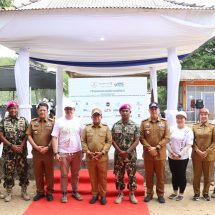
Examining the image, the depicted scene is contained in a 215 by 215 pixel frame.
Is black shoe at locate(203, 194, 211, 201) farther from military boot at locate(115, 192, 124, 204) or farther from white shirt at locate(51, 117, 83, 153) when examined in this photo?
white shirt at locate(51, 117, 83, 153)

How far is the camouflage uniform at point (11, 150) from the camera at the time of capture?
19.0ft

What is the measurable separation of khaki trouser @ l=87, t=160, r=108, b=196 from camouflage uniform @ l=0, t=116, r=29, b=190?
1.07 m

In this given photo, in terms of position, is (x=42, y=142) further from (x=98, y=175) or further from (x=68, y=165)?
(x=98, y=175)

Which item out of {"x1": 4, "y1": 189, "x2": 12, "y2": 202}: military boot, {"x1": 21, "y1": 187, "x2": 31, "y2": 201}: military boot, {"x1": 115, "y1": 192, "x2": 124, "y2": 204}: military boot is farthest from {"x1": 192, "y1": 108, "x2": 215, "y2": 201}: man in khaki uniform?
{"x1": 4, "y1": 189, "x2": 12, "y2": 202}: military boot

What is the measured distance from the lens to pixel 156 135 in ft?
18.8

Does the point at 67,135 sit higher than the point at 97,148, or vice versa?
the point at 67,135

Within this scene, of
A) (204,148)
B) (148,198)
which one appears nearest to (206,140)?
(204,148)

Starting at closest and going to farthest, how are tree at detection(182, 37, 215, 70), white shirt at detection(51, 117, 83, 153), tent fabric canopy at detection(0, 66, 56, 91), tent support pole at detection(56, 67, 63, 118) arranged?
white shirt at detection(51, 117, 83, 153)
tent support pole at detection(56, 67, 63, 118)
tent fabric canopy at detection(0, 66, 56, 91)
tree at detection(182, 37, 215, 70)

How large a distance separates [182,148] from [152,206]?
99 centimetres

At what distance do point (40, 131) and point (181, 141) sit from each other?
216 cm

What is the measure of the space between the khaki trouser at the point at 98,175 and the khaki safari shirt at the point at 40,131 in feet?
2.42

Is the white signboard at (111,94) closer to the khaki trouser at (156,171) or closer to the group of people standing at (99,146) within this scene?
the group of people standing at (99,146)

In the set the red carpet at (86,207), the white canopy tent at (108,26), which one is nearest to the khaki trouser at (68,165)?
the red carpet at (86,207)

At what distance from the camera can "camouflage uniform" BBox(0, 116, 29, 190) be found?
5777 mm
